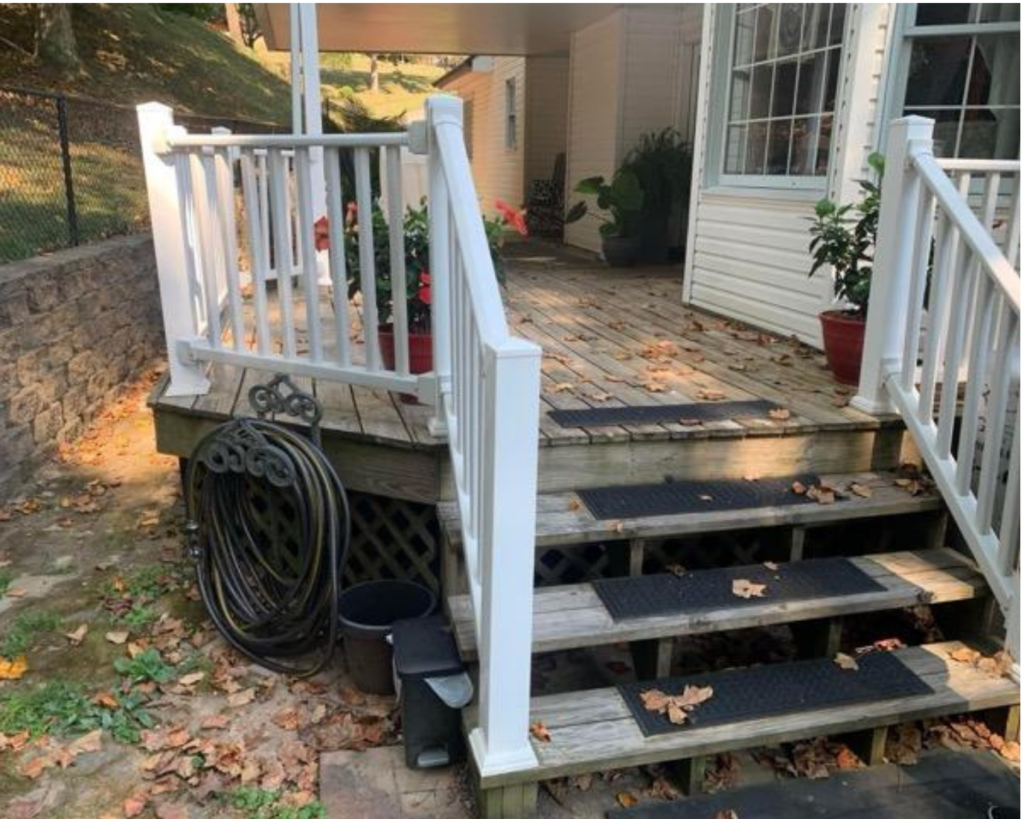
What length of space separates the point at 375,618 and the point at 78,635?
1.00 meters

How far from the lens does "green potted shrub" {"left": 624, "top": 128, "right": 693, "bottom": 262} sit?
7.79 meters

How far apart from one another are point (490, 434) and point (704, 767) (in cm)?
110

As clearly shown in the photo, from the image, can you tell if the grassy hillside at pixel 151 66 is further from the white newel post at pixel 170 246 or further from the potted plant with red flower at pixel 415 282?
the potted plant with red flower at pixel 415 282

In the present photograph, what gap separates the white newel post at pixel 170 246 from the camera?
286 centimetres

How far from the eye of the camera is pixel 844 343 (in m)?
3.41

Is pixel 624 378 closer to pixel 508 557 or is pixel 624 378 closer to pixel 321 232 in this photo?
pixel 508 557

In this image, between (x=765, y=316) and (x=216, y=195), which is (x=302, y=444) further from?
(x=765, y=316)

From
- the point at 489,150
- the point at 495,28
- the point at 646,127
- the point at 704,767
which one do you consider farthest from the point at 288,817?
the point at 489,150

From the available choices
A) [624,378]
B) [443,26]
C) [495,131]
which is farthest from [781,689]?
[495,131]

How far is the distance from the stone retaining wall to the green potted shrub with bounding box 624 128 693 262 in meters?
4.47

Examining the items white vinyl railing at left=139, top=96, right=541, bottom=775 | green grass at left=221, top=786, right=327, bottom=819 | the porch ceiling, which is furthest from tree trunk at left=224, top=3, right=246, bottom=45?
green grass at left=221, top=786, right=327, bottom=819

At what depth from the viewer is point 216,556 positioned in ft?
9.55

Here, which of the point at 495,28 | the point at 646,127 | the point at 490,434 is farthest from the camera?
the point at 495,28

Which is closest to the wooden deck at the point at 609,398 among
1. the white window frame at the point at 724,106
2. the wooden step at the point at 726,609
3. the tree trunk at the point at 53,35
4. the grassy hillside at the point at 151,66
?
the wooden step at the point at 726,609
